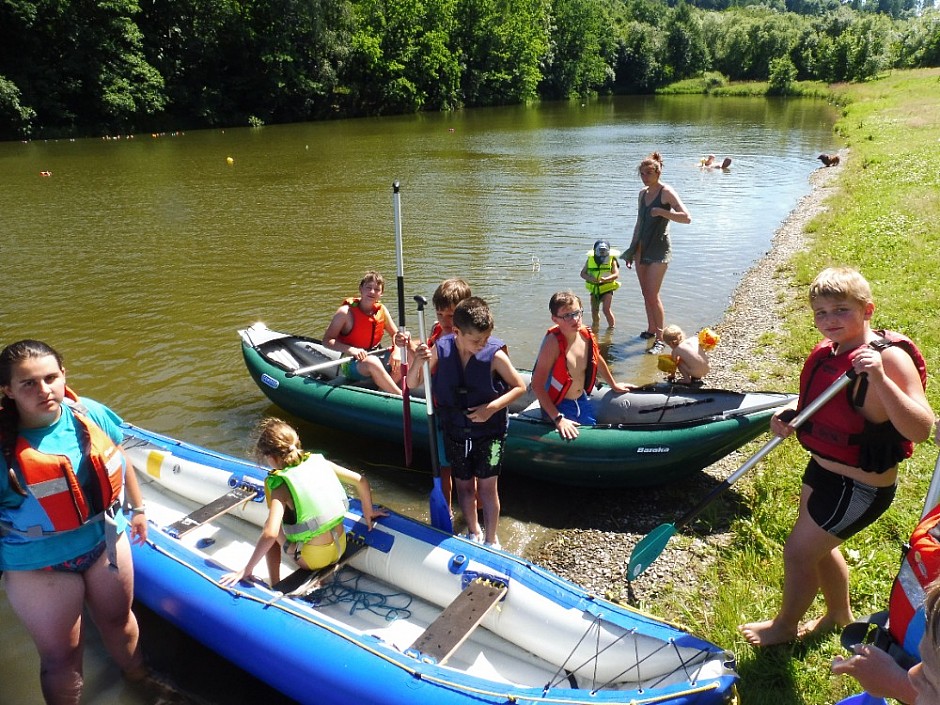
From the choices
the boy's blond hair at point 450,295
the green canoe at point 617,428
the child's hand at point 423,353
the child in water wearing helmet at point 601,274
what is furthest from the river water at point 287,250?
the boy's blond hair at point 450,295

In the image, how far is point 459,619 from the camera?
134 inches

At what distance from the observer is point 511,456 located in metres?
5.09

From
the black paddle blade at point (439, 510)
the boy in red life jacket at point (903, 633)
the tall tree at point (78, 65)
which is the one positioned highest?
the tall tree at point (78, 65)

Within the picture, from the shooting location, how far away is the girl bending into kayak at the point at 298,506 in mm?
3447

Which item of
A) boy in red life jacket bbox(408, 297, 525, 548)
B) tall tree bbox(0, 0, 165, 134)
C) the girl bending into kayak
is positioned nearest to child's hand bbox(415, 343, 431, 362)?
boy in red life jacket bbox(408, 297, 525, 548)

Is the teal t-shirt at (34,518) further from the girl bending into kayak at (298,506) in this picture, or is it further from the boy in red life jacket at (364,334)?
the boy in red life jacket at (364,334)

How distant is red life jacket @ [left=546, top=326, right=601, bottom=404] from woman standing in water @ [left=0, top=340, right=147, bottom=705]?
268cm

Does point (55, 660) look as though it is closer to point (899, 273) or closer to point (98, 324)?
point (98, 324)

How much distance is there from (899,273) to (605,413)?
533 centimetres

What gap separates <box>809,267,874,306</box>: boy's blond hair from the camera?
2658mm

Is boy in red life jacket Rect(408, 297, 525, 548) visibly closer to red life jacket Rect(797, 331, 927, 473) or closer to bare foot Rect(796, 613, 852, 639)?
red life jacket Rect(797, 331, 927, 473)

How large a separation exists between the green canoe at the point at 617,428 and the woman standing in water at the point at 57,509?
263cm

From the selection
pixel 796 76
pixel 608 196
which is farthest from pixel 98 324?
pixel 796 76

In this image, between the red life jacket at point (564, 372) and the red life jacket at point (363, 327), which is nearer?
the red life jacket at point (564, 372)
